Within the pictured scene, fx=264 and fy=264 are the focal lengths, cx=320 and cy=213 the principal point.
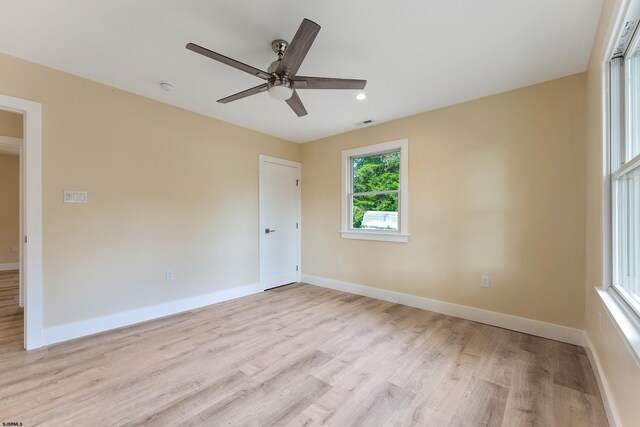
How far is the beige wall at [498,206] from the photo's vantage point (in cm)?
249

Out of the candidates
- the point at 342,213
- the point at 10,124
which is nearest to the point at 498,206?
the point at 342,213

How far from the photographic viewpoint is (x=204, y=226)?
3570mm

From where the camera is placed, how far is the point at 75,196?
2.59m

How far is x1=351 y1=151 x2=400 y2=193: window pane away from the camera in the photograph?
12.4ft

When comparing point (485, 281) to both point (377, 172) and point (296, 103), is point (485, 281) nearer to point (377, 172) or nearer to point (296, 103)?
point (377, 172)

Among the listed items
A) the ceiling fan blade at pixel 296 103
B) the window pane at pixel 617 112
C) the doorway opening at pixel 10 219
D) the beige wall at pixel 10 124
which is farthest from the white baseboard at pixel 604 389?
the beige wall at pixel 10 124

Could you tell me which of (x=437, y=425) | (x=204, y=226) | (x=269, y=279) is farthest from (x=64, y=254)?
(x=437, y=425)

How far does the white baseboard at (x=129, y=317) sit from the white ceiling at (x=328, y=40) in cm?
243

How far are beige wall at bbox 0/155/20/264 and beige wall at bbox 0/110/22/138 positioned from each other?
3393 mm

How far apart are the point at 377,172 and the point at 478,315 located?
7.29 ft

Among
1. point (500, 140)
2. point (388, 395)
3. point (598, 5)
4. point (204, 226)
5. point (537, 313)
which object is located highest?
point (598, 5)

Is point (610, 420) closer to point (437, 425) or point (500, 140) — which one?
point (437, 425)

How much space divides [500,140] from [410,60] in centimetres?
141

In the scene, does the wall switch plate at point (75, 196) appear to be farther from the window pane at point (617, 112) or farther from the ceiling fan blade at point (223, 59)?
the window pane at point (617, 112)
